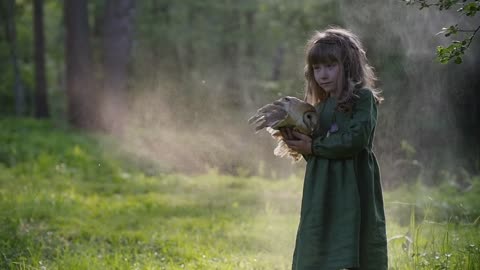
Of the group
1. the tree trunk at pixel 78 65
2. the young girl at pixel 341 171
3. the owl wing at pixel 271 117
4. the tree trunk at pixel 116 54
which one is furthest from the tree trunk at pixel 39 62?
the young girl at pixel 341 171

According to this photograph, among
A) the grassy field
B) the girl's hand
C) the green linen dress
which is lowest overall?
the grassy field

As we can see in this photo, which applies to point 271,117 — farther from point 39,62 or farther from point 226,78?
point 226,78

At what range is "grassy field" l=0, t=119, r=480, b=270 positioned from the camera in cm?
451

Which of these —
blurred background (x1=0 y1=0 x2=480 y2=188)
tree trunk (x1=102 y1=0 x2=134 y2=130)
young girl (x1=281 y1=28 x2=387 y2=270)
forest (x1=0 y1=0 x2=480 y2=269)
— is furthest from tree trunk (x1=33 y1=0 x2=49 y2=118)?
young girl (x1=281 y1=28 x2=387 y2=270)

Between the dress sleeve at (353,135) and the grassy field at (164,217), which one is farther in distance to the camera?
the grassy field at (164,217)

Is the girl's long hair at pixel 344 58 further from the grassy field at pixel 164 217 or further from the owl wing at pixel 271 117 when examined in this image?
the grassy field at pixel 164 217

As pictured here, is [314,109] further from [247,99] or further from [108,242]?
[247,99]

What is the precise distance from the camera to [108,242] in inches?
224

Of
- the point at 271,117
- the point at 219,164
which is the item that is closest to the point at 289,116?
the point at 271,117

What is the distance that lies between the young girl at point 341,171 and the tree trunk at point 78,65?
40.4 feet

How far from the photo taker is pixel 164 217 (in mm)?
6957

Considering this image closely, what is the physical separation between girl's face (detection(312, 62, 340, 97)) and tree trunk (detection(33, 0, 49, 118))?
17.6 meters

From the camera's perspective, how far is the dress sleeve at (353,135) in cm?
304

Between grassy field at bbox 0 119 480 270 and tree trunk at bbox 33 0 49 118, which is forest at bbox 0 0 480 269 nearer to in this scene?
grassy field at bbox 0 119 480 270
